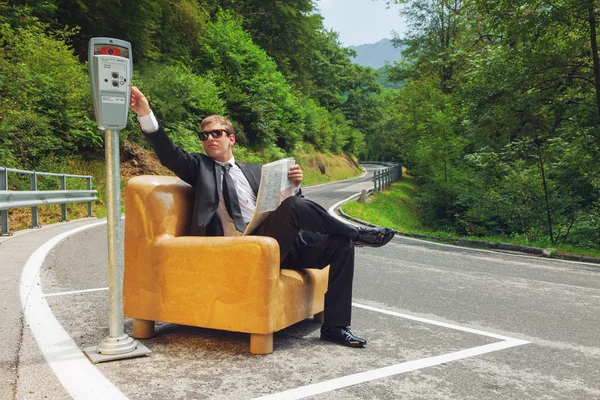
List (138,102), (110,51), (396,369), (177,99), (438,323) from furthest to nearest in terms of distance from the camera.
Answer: (177,99) < (438,323) < (138,102) < (396,369) < (110,51)

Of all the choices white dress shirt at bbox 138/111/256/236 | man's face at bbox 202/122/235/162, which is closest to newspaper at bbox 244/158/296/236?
white dress shirt at bbox 138/111/256/236

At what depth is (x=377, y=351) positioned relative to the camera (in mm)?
3432

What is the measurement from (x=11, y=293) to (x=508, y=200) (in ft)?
51.5

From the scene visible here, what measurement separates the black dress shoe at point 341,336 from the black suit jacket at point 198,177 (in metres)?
1.05

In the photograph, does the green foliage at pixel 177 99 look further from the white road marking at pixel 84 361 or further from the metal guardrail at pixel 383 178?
the white road marking at pixel 84 361

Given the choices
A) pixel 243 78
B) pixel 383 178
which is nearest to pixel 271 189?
pixel 383 178

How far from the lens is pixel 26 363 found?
2.90m

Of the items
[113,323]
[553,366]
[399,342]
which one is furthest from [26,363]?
[553,366]

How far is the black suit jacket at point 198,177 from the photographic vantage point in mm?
3564

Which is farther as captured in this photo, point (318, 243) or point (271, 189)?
point (318, 243)

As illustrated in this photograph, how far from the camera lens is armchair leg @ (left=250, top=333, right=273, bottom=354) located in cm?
324

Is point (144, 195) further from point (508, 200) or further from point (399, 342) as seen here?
point (508, 200)

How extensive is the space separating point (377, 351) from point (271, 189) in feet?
4.38

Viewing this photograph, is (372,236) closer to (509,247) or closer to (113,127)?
(113,127)
